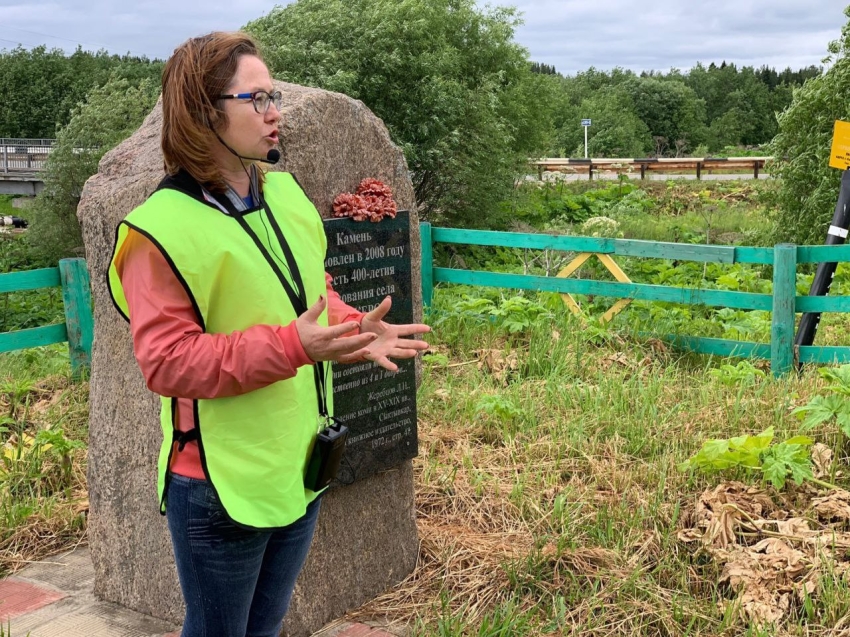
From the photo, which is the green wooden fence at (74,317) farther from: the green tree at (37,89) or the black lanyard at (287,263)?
the green tree at (37,89)

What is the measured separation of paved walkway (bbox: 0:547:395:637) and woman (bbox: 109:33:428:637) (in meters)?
1.39

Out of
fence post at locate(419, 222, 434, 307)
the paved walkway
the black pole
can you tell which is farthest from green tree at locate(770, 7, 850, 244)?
the paved walkway

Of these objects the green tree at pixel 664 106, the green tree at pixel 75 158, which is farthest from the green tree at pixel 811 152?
the green tree at pixel 664 106

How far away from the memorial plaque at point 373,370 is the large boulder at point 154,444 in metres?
0.12

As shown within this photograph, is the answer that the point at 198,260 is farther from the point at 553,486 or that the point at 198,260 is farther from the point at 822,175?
the point at 822,175

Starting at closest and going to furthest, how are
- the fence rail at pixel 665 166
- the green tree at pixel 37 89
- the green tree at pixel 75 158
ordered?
1. the green tree at pixel 75 158
2. the fence rail at pixel 665 166
3. the green tree at pixel 37 89

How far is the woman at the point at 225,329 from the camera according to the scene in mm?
2031

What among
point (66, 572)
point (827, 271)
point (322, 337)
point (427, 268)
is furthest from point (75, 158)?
point (322, 337)

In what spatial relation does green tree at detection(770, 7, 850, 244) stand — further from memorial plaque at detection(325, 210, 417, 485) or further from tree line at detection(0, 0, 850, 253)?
memorial plaque at detection(325, 210, 417, 485)

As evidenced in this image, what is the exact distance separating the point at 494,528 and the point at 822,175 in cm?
→ 772

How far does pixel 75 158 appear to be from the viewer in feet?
106

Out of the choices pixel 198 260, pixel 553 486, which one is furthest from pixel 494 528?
pixel 198 260

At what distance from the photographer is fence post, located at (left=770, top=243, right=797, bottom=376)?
646 cm

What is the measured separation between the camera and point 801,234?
1065 centimetres
